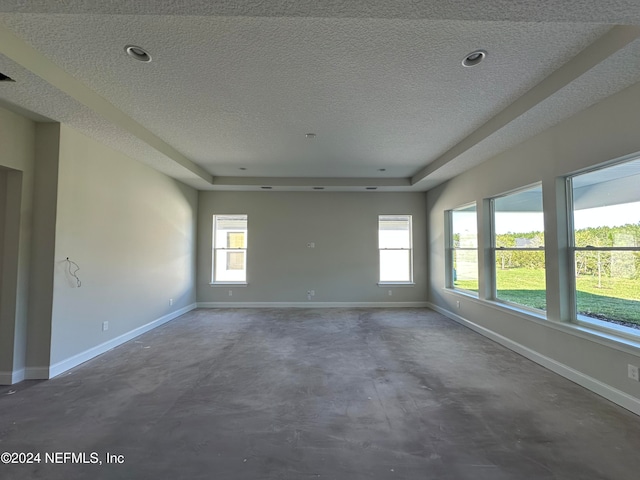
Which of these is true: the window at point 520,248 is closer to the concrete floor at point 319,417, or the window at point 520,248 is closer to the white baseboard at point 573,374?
the white baseboard at point 573,374

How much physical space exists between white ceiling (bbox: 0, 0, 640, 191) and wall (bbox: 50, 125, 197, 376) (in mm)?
454

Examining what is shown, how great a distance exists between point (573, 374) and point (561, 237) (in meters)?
1.41

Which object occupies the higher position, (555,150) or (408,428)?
(555,150)

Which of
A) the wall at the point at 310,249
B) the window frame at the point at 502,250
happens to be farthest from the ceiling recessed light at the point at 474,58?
the wall at the point at 310,249

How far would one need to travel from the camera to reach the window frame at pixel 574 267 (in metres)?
2.48

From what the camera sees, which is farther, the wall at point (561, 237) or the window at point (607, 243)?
the window at point (607, 243)

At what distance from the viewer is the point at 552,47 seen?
206 centimetres

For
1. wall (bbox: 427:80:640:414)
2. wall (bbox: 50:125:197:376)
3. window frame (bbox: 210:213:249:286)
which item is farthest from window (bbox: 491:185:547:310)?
wall (bbox: 50:125:197:376)

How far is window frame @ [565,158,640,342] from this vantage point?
8.13 feet

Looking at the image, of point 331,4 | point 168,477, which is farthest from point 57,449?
point 331,4

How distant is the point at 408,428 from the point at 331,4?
2.78 meters

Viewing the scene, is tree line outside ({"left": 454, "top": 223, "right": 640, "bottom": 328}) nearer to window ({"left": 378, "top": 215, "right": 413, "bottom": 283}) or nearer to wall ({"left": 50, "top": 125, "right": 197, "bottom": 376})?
window ({"left": 378, "top": 215, "right": 413, "bottom": 283})

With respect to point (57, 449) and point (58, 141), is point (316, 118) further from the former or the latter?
point (57, 449)

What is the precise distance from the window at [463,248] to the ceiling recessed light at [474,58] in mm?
2913
